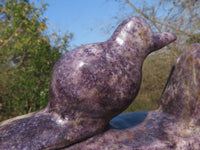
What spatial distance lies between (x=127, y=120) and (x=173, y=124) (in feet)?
1.31

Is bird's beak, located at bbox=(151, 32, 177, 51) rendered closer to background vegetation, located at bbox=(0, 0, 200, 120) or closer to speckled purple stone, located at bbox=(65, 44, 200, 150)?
speckled purple stone, located at bbox=(65, 44, 200, 150)

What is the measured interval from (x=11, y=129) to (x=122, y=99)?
2.59ft

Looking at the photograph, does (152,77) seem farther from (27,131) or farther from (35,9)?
(27,131)

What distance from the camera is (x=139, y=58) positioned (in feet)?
5.71

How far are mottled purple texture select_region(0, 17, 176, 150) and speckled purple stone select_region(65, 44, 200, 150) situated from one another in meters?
0.12

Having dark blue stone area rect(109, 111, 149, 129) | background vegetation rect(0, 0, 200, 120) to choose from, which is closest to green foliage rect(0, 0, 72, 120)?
background vegetation rect(0, 0, 200, 120)

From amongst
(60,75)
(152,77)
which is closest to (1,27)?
(152,77)

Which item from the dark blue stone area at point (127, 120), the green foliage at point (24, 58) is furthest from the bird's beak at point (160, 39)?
the green foliage at point (24, 58)

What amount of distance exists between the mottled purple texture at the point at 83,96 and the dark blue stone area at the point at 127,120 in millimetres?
239

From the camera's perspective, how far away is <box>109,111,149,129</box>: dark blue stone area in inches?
76.0

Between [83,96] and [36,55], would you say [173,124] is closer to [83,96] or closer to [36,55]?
[83,96]

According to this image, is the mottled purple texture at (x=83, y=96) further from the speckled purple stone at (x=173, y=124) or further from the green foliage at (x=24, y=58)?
the green foliage at (x=24, y=58)

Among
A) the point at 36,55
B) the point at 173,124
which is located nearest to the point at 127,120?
the point at 173,124

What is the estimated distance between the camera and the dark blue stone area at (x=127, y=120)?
193 cm
